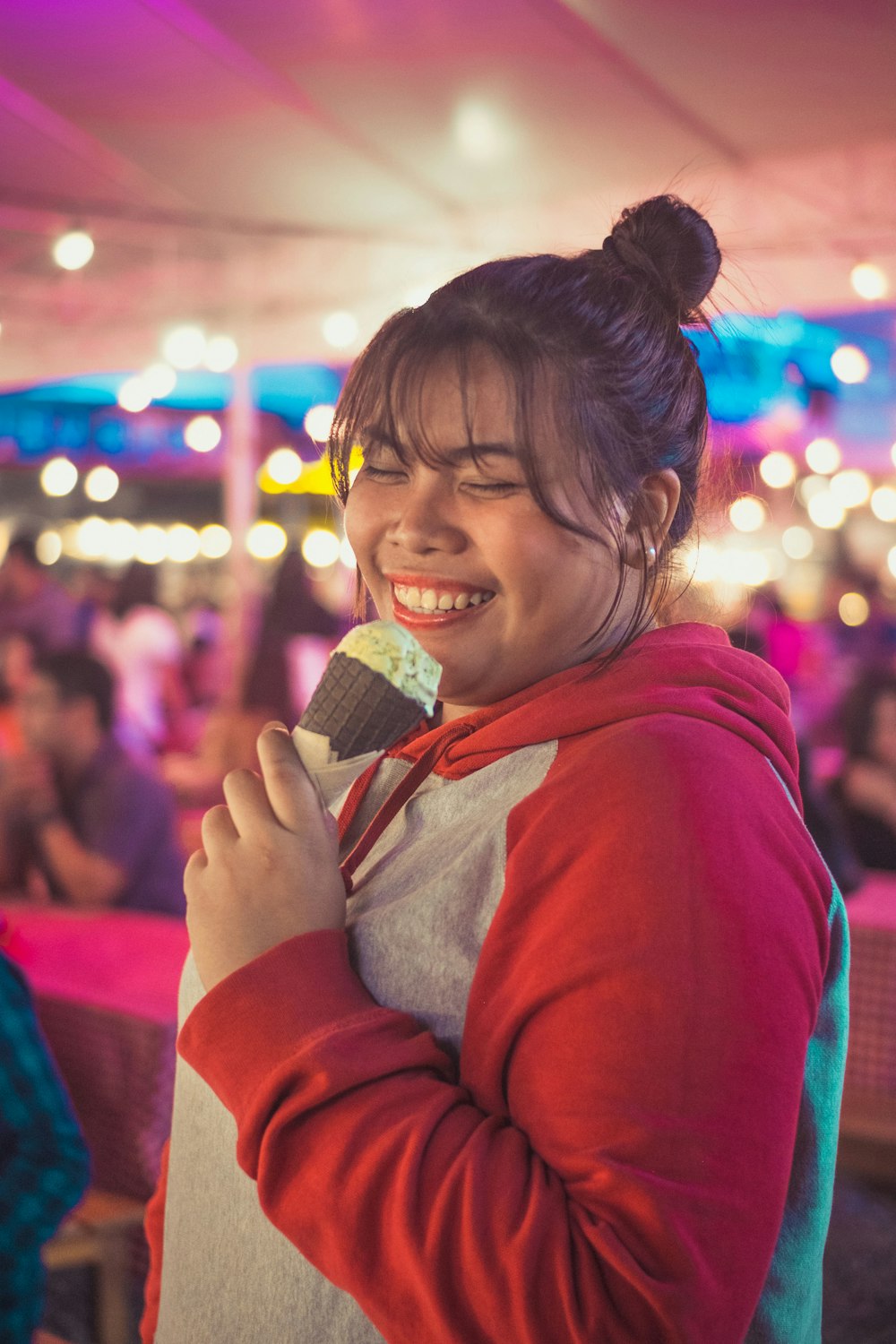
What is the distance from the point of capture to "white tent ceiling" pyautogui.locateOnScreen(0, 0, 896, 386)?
5.27 metres

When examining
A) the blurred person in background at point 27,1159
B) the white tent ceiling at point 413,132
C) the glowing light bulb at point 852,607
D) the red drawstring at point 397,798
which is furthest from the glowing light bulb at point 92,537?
the red drawstring at point 397,798

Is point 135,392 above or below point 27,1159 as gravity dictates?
above

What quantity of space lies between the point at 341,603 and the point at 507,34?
556 cm

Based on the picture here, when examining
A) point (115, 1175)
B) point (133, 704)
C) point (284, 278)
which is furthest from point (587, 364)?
point (284, 278)

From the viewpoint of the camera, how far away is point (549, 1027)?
729 millimetres

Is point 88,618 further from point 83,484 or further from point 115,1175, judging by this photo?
point 83,484

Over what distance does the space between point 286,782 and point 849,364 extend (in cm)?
718

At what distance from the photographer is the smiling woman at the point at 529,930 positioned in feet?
2.28

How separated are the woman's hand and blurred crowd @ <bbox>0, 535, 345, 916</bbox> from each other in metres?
2.72

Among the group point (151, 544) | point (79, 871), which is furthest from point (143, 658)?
point (151, 544)

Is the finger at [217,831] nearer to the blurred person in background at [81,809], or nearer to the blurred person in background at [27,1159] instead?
the blurred person in background at [27,1159]

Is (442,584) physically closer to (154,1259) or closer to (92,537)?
(154,1259)

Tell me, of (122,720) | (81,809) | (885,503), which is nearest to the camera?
(81,809)

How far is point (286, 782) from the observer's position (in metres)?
0.89
